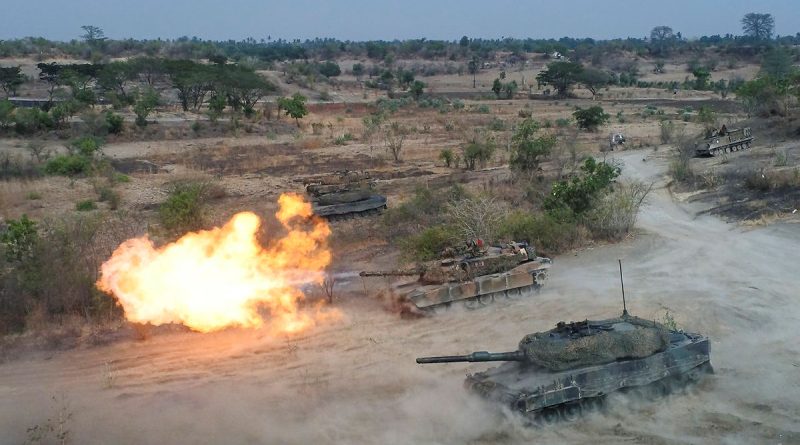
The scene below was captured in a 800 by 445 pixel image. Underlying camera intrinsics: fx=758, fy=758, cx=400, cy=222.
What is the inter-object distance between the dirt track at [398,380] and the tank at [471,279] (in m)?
0.41

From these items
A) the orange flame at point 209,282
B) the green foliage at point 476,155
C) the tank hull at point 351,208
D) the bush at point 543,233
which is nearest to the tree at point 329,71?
the green foliage at point 476,155

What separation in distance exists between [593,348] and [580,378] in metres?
→ 0.59

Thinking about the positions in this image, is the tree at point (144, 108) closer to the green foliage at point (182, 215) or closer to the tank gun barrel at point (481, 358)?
the green foliage at point (182, 215)

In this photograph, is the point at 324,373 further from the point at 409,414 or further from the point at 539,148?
the point at 539,148

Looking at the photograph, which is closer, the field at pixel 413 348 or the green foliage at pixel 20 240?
the field at pixel 413 348

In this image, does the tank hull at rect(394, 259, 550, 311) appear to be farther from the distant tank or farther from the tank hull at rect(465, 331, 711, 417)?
the distant tank

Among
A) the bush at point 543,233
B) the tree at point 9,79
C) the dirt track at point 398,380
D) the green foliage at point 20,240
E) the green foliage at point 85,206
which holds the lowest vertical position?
the dirt track at point 398,380

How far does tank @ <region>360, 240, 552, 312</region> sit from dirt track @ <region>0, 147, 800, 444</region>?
0.41 metres

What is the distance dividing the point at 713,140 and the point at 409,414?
102 feet

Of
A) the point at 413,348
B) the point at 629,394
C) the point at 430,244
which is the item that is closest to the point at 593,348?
the point at 629,394

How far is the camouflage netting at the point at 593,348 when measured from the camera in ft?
41.4

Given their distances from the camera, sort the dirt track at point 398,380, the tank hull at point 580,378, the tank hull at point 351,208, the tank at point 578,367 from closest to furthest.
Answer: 1. the tank hull at point 580,378
2. the tank at point 578,367
3. the dirt track at point 398,380
4. the tank hull at point 351,208

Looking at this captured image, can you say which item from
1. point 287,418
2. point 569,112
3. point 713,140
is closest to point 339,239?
point 287,418

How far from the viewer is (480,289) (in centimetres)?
Answer: 1827
